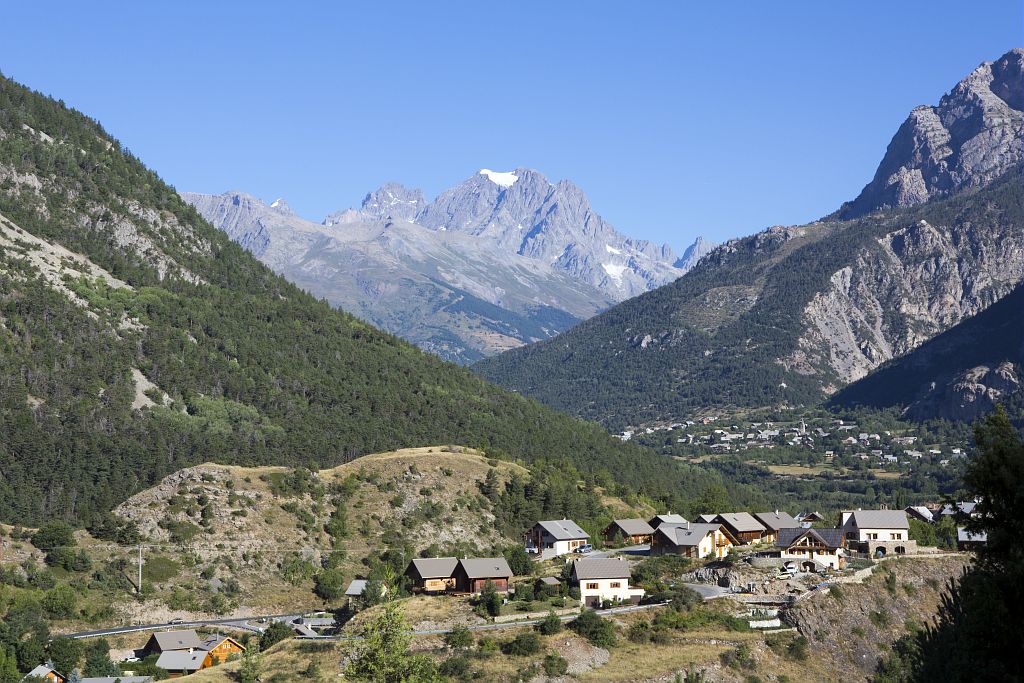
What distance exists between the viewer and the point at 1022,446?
4106 cm

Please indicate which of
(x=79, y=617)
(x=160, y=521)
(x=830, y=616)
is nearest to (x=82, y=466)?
(x=160, y=521)

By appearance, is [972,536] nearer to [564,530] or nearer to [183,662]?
[183,662]

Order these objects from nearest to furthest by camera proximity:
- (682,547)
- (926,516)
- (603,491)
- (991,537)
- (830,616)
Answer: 1. (991,537)
2. (830,616)
3. (682,547)
4. (926,516)
5. (603,491)

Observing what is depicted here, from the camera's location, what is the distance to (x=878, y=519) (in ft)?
432

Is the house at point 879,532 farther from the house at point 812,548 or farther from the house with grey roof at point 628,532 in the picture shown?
the house with grey roof at point 628,532

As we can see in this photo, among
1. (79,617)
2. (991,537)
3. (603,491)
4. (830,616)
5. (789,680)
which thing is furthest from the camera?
(603,491)

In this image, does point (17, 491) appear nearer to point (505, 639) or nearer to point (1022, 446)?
point (505, 639)

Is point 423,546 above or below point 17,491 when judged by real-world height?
below

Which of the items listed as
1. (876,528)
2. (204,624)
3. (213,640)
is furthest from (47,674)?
(876,528)

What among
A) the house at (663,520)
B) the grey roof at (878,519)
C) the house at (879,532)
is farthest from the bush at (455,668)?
the house at (663,520)

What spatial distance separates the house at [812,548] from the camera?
117 m

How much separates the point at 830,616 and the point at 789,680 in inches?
448

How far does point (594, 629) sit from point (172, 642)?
39.4 meters

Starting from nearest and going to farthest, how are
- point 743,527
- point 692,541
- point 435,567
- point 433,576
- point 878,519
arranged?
point 433,576
point 435,567
point 692,541
point 878,519
point 743,527
